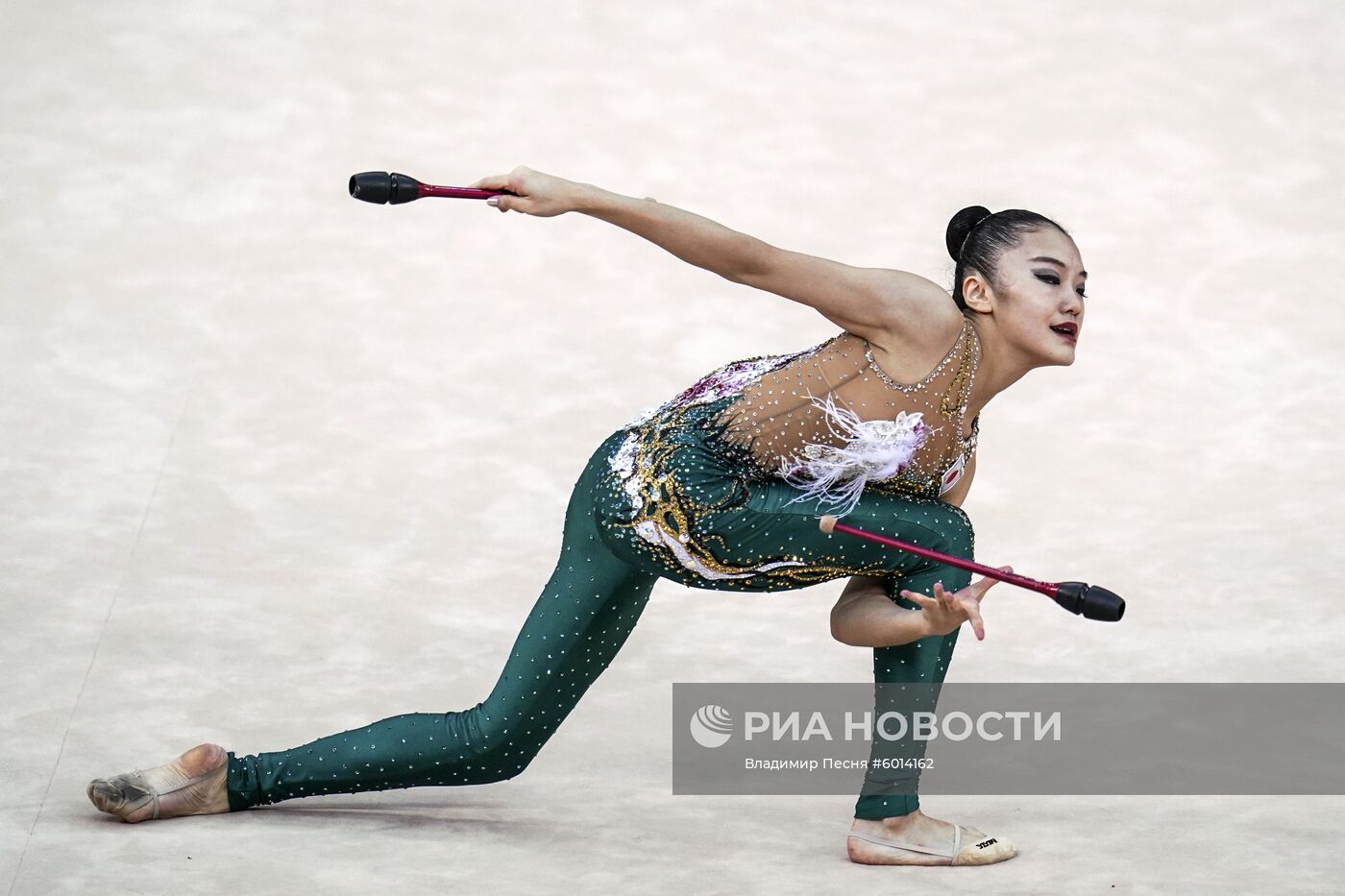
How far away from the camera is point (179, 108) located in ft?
21.4

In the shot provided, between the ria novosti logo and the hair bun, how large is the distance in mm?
1052

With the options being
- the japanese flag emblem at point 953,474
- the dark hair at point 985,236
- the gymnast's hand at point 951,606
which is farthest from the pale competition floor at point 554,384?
the dark hair at point 985,236

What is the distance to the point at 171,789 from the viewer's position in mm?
3076

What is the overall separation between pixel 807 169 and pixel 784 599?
2.24 metres

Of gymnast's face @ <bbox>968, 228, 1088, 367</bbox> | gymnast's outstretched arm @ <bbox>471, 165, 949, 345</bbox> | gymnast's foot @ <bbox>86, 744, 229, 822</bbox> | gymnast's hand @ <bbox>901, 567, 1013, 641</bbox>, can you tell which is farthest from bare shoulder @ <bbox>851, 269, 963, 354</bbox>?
gymnast's foot @ <bbox>86, 744, 229, 822</bbox>

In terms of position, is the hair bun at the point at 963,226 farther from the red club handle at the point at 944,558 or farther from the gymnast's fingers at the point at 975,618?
the gymnast's fingers at the point at 975,618

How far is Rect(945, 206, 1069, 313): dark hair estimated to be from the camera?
3072mm

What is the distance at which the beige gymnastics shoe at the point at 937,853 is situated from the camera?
9.89ft

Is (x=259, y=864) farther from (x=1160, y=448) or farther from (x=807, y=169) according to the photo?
(x=807, y=169)

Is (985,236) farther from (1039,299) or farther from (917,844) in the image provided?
(917,844)

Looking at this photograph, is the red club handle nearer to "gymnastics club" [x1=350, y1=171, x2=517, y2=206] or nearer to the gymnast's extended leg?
the gymnast's extended leg

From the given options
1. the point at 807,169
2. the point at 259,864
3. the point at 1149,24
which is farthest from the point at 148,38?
the point at 259,864

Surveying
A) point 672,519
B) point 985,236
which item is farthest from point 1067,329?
point 672,519

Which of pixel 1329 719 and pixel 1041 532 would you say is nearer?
pixel 1329 719
